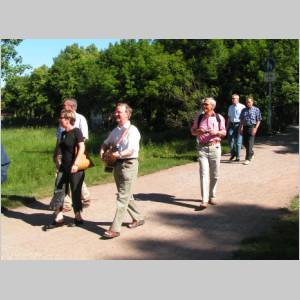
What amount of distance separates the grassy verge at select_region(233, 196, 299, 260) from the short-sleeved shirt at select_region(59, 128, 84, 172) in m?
2.83

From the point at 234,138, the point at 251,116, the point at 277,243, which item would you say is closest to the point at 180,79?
the point at 234,138

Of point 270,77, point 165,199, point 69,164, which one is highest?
point 270,77

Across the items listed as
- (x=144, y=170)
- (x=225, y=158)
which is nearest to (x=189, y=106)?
(x=225, y=158)

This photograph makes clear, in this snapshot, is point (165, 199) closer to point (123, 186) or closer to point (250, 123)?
point (123, 186)

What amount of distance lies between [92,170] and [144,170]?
4.72ft

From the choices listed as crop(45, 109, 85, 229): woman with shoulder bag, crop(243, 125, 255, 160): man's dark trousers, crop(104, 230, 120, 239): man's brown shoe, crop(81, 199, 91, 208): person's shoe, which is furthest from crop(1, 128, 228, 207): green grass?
crop(104, 230, 120, 239): man's brown shoe

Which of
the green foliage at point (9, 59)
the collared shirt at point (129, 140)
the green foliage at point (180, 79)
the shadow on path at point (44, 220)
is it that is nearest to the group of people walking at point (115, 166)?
the collared shirt at point (129, 140)

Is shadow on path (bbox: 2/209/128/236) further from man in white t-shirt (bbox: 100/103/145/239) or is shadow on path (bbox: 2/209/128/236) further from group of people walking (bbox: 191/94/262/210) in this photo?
group of people walking (bbox: 191/94/262/210)

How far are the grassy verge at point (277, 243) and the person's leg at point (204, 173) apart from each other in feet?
4.47

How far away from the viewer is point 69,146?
24.5 ft

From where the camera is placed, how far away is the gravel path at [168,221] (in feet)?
20.9

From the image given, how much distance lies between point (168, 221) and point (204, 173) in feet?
3.63

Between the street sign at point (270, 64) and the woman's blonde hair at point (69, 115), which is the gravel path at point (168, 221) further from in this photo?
the street sign at point (270, 64)

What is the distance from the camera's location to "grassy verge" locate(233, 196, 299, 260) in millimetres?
5798
